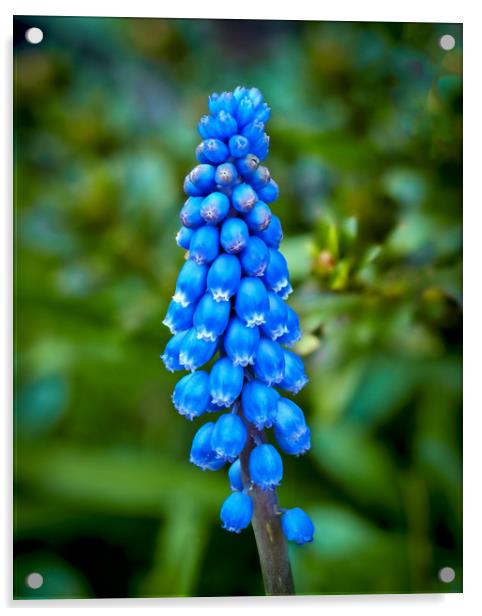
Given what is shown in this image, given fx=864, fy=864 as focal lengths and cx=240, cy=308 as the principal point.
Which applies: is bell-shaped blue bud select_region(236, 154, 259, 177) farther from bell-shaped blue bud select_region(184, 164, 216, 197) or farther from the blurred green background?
the blurred green background

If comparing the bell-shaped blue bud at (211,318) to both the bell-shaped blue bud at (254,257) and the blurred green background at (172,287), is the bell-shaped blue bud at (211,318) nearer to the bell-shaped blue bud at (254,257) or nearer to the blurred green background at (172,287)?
the bell-shaped blue bud at (254,257)

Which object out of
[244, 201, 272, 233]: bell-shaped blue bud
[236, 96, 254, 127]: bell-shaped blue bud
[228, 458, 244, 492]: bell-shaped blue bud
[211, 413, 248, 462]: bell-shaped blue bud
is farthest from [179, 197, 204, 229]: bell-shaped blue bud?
[228, 458, 244, 492]: bell-shaped blue bud

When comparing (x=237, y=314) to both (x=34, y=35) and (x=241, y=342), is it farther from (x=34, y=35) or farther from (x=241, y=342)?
(x=34, y=35)

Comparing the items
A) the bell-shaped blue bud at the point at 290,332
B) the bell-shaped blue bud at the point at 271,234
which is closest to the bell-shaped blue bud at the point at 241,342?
the bell-shaped blue bud at the point at 290,332

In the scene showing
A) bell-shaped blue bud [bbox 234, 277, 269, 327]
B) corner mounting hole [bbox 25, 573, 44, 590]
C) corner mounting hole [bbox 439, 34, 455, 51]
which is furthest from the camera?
corner mounting hole [bbox 439, 34, 455, 51]

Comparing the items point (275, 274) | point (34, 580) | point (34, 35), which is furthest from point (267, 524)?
point (34, 35)
